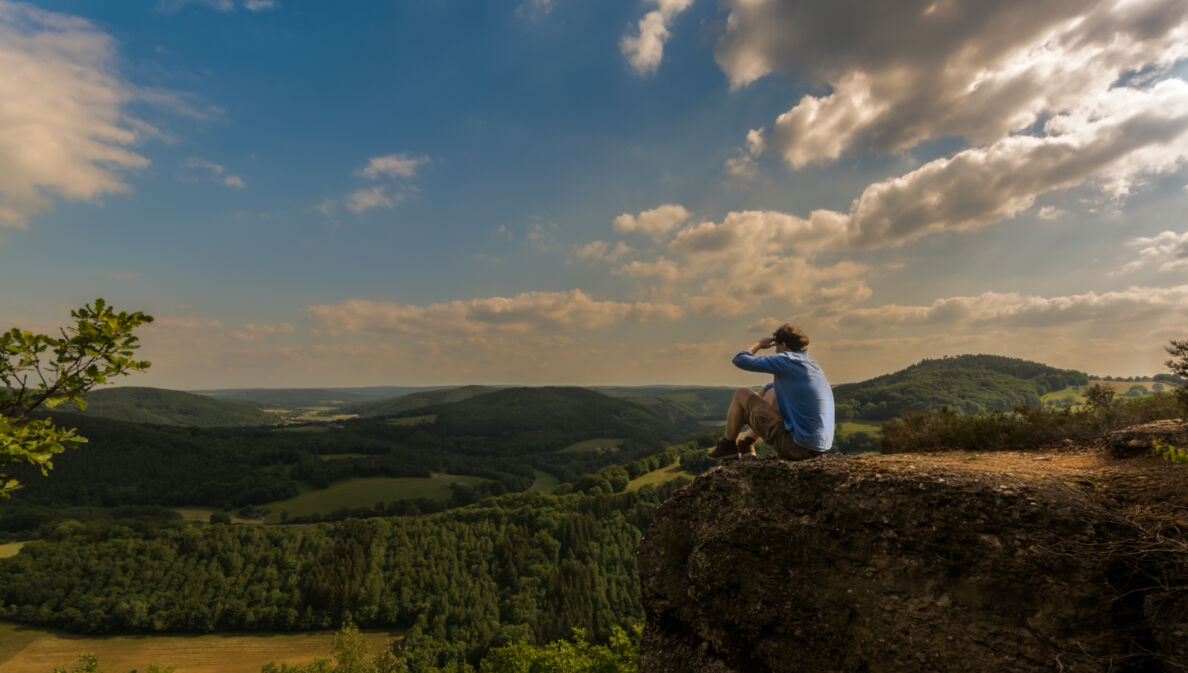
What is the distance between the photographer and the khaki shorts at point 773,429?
26.0 feet

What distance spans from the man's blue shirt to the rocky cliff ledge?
74cm

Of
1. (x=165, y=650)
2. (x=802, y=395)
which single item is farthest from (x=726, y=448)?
(x=165, y=650)

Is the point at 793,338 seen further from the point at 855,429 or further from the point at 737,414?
the point at 855,429

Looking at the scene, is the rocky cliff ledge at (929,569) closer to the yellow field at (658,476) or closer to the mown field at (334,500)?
the yellow field at (658,476)

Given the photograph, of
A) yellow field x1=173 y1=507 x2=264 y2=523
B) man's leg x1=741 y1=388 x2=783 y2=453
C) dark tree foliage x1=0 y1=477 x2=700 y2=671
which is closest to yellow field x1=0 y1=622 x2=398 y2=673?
dark tree foliage x1=0 y1=477 x2=700 y2=671

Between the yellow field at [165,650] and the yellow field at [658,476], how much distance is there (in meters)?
87.3

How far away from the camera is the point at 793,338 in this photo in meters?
8.30

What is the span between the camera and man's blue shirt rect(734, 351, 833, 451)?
761cm

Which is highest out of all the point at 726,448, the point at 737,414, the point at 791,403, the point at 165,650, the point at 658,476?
the point at 791,403

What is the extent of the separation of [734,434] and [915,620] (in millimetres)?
4164

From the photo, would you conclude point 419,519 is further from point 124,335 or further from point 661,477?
point 124,335

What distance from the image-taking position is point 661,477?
167 metres

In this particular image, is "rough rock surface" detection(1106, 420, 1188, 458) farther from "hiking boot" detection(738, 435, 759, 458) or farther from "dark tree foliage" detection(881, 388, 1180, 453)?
"hiking boot" detection(738, 435, 759, 458)

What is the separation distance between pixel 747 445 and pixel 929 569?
3856mm
